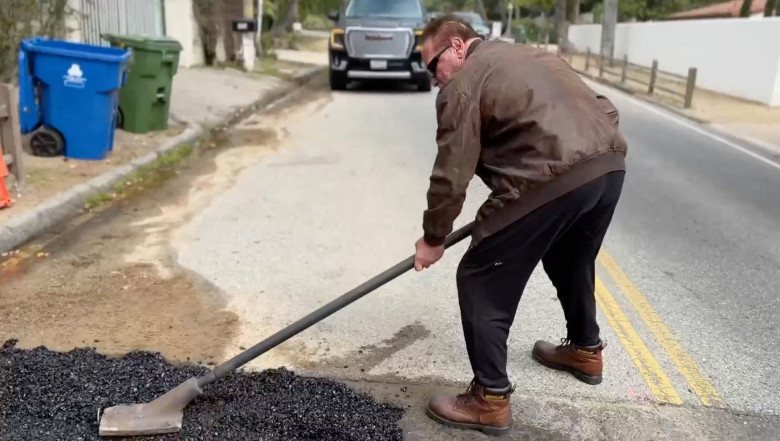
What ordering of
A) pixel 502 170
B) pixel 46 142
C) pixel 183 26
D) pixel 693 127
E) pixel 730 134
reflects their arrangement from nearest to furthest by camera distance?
pixel 502 170 → pixel 46 142 → pixel 730 134 → pixel 693 127 → pixel 183 26

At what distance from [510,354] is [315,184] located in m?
3.98

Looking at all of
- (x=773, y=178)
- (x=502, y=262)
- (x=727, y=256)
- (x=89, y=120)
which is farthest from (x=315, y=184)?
(x=773, y=178)

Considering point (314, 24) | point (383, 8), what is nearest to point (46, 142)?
point (383, 8)

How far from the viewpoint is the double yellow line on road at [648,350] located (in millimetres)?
3656

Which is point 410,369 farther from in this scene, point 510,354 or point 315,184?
point 315,184

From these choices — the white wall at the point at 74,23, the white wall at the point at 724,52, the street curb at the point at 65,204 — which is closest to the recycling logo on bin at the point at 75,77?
the street curb at the point at 65,204

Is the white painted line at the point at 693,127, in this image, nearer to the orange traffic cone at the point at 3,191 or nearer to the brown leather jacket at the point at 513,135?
the brown leather jacket at the point at 513,135

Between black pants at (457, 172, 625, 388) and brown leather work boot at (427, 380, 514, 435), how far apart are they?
0.18 ft

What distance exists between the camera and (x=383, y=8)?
1593 cm

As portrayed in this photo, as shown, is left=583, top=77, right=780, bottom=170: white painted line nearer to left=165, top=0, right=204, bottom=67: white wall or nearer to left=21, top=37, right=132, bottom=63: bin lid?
left=21, top=37, right=132, bottom=63: bin lid

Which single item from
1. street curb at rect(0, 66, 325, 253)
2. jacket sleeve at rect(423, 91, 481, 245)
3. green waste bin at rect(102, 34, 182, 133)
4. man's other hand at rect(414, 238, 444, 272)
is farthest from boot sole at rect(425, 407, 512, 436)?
green waste bin at rect(102, 34, 182, 133)

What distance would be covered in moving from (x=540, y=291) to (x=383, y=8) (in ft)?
40.0

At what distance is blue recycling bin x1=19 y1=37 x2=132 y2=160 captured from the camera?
733 cm

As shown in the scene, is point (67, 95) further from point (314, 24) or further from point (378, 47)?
point (314, 24)
